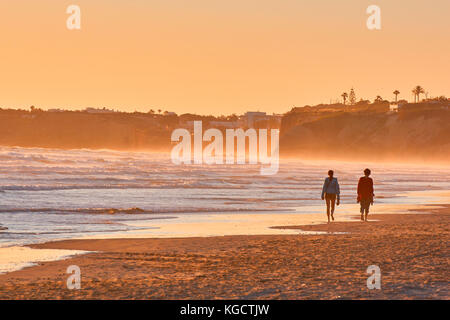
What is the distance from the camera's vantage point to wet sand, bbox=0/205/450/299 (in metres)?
8.31

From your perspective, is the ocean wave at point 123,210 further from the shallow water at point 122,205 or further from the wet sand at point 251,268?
the wet sand at point 251,268

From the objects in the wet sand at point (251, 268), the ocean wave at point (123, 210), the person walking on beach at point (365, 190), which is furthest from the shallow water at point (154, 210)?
the person walking on beach at point (365, 190)

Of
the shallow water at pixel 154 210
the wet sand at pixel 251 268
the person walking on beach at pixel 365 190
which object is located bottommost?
the shallow water at pixel 154 210

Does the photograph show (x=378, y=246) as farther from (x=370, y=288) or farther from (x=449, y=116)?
(x=449, y=116)

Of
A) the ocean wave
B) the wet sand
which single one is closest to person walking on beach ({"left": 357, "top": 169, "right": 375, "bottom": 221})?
the wet sand


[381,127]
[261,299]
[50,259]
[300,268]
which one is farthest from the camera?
[381,127]

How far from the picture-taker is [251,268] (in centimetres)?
1019

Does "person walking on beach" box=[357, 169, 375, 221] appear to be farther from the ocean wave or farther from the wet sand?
the ocean wave

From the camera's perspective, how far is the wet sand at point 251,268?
8.31m

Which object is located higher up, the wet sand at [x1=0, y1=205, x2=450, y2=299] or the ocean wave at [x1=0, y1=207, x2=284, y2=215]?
the wet sand at [x1=0, y1=205, x2=450, y2=299]

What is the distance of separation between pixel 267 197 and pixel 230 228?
40.6ft

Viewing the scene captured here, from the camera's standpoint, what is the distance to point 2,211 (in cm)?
2023
